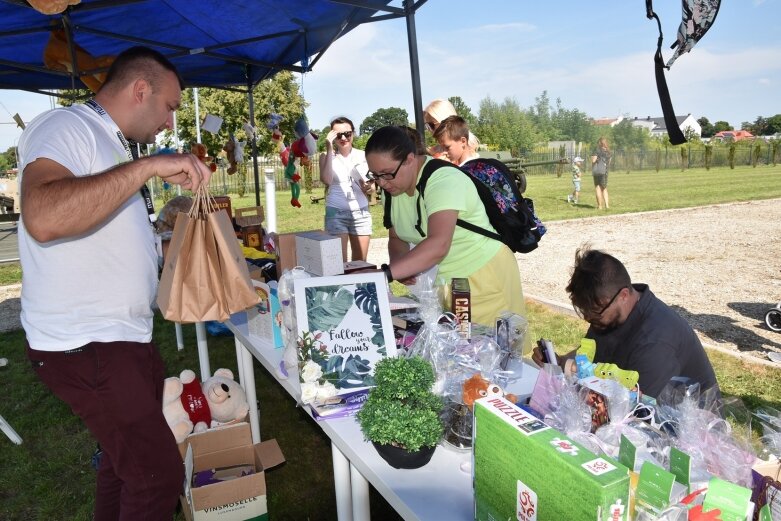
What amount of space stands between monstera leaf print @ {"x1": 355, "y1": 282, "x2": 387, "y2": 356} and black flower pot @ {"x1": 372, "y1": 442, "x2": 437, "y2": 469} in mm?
449

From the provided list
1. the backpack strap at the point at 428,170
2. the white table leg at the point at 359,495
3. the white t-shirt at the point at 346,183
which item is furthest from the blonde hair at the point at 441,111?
the white table leg at the point at 359,495

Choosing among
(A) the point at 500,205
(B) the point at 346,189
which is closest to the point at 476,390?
(A) the point at 500,205

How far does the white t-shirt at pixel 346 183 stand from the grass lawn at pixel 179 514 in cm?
194

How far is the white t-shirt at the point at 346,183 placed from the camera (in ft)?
18.6

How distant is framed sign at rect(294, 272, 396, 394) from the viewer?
1.63 meters

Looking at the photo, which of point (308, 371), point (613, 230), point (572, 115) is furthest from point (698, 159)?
point (308, 371)

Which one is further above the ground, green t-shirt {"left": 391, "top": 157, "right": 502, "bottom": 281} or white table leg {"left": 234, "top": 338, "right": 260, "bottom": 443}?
green t-shirt {"left": 391, "top": 157, "right": 502, "bottom": 281}

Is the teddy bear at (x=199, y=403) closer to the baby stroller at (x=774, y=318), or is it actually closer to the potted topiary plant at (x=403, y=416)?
the potted topiary plant at (x=403, y=416)

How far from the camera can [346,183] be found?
5.66 metres

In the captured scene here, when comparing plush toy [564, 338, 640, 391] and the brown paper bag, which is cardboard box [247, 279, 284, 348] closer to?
the brown paper bag

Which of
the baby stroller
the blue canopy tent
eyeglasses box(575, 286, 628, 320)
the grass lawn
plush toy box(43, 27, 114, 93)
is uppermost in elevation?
the blue canopy tent

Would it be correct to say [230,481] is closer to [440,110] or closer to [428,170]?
[428,170]

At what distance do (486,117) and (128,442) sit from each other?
6555 centimetres

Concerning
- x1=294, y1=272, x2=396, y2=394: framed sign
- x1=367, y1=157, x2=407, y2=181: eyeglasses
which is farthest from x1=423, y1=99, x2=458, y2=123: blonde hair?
x1=294, y1=272, x2=396, y2=394: framed sign
